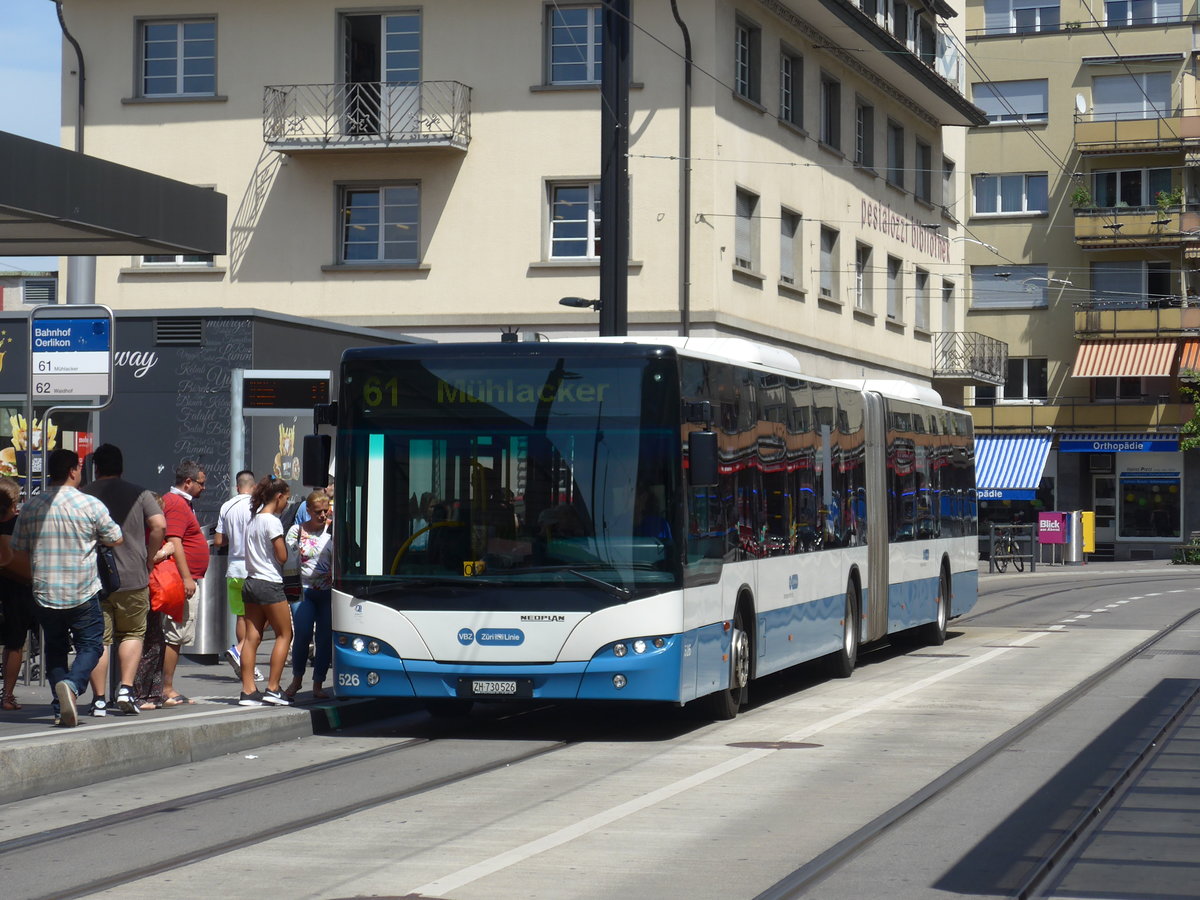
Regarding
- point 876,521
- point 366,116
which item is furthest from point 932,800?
point 366,116

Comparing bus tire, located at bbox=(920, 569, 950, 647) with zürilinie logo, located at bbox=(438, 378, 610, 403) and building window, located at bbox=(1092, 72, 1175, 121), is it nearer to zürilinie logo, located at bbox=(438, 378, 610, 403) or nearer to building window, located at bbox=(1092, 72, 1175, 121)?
zürilinie logo, located at bbox=(438, 378, 610, 403)

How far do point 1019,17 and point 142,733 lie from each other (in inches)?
2083

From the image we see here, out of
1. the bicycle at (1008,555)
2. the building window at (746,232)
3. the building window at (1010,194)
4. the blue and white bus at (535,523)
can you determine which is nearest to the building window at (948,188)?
the bicycle at (1008,555)

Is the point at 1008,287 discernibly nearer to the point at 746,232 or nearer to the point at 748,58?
the point at 748,58

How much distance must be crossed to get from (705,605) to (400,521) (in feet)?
7.16

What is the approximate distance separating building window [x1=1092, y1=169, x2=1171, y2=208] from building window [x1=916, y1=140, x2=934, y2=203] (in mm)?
15260

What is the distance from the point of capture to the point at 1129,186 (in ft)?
190

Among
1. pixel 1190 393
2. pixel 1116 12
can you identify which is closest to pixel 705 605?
pixel 1190 393

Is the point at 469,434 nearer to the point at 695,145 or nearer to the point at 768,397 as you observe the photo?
the point at 768,397

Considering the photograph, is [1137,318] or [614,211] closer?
[614,211]

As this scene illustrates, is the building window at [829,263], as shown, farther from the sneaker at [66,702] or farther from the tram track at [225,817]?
the sneaker at [66,702]

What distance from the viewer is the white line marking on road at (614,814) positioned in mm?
7891

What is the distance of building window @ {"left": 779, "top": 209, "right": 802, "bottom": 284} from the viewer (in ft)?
113

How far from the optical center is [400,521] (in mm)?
13336
